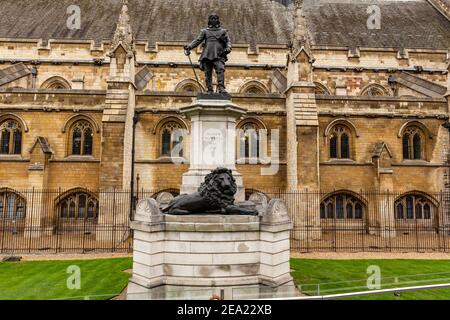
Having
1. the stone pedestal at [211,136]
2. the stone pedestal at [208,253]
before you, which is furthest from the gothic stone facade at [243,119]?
the stone pedestal at [208,253]

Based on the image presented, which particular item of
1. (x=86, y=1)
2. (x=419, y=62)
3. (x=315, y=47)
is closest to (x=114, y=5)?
(x=86, y=1)

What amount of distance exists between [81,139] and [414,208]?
19.7 m

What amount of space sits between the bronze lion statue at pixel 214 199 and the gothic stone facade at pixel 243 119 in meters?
10.3

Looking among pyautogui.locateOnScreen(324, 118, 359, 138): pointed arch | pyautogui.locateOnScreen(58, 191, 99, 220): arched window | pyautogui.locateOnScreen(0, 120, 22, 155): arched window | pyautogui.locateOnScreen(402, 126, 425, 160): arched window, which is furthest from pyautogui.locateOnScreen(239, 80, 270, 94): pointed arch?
pyautogui.locateOnScreen(0, 120, 22, 155): arched window

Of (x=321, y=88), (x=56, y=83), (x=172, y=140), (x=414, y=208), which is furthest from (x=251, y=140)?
(x=56, y=83)

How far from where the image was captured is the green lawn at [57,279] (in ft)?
29.7

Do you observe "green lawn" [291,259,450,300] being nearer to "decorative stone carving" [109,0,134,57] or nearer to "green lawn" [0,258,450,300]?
"green lawn" [0,258,450,300]

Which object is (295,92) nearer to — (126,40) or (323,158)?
(323,158)

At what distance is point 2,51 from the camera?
25.3m

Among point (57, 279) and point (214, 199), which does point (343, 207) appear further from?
point (57, 279)

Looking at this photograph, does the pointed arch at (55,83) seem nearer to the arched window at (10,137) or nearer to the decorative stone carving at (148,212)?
the arched window at (10,137)

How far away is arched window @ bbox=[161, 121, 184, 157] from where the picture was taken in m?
20.4

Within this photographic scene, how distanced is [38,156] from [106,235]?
6012 mm

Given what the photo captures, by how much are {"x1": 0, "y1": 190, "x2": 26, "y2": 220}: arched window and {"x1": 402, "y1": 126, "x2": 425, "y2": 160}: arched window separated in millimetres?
22221
